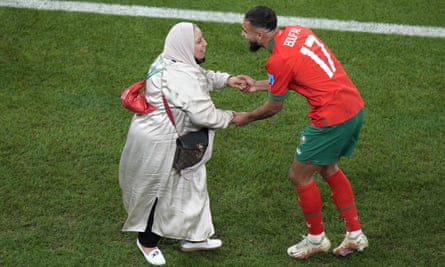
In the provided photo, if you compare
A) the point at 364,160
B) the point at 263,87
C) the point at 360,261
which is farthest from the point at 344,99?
the point at 364,160

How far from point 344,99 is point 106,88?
3.00m

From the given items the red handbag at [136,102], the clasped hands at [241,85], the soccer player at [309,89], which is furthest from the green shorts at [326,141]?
the red handbag at [136,102]

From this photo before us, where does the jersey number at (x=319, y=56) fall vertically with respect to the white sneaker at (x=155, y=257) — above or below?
above

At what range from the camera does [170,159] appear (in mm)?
4922

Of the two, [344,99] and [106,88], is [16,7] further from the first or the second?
[344,99]

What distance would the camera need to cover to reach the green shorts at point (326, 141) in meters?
4.82

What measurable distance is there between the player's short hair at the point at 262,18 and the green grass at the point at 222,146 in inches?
65.4

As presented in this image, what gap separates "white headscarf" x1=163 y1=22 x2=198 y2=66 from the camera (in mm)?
4707

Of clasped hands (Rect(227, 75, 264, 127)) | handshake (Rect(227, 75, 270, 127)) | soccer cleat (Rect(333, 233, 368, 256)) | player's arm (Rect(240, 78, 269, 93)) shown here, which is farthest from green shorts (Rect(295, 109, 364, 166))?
soccer cleat (Rect(333, 233, 368, 256))

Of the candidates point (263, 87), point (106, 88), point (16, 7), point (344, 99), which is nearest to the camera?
point (344, 99)

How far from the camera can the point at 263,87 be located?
5.26 metres

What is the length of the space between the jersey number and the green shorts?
355mm

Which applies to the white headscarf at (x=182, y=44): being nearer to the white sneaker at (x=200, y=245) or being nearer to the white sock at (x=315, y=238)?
the white sneaker at (x=200, y=245)

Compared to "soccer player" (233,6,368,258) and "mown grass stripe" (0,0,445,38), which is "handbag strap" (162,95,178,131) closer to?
"soccer player" (233,6,368,258)
